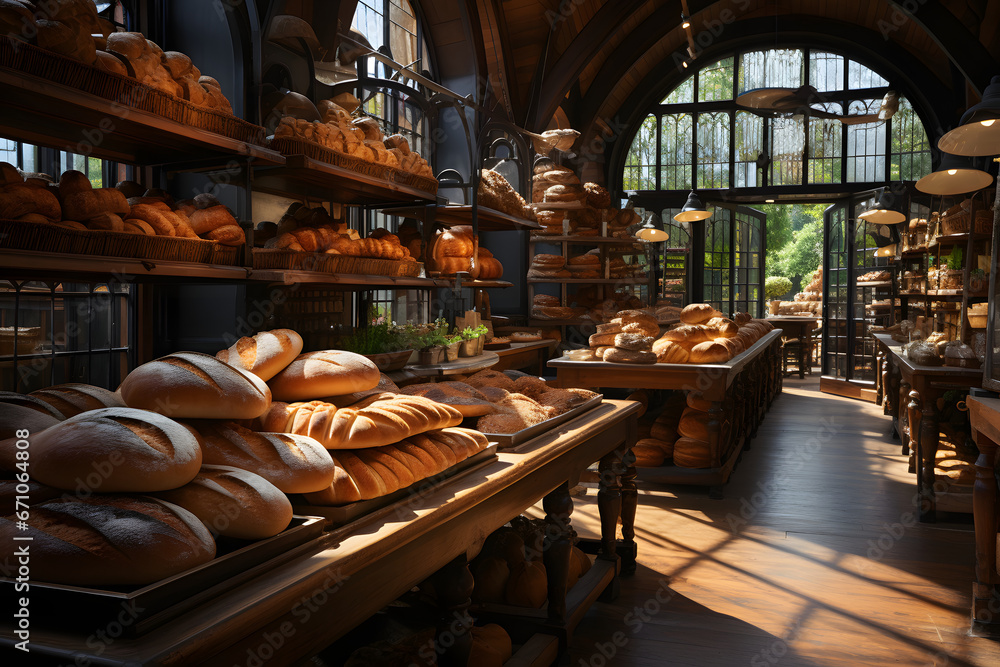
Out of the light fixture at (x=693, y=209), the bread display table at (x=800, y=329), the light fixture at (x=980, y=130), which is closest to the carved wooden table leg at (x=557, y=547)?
the light fixture at (x=980, y=130)

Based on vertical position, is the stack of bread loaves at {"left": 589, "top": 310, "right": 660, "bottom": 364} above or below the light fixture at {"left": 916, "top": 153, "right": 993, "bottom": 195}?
below

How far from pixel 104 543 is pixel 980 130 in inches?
141

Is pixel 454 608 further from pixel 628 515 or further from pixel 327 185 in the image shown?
pixel 327 185

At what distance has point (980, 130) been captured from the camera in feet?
10.3

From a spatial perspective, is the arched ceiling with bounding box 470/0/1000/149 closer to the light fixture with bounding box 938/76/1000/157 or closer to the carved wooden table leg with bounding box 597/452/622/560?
the light fixture with bounding box 938/76/1000/157

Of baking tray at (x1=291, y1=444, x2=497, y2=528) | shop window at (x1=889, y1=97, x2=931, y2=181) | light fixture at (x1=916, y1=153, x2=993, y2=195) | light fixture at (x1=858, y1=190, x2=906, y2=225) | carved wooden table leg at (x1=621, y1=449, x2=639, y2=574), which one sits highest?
shop window at (x1=889, y1=97, x2=931, y2=181)

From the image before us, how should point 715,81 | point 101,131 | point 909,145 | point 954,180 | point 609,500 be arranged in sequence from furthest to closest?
point 715,81, point 909,145, point 954,180, point 609,500, point 101,131

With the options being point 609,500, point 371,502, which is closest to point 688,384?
point 609,500

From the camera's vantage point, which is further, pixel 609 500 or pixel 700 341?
pixel 700 341

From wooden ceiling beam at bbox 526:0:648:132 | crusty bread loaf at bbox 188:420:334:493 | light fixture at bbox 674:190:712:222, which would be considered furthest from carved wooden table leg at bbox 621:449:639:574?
light fixture at bbox 674:190:712:222

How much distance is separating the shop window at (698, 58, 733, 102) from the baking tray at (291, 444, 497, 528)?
32.4 feet

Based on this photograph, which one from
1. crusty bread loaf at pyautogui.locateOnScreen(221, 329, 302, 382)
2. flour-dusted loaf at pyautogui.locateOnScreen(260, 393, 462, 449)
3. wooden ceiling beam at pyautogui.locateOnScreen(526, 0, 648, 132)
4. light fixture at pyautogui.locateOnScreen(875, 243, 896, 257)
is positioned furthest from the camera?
light fixture at pyautogui.locateOnScreen(875, 243, 896, 257)

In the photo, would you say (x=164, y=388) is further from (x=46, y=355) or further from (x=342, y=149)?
(x=342, y=149)

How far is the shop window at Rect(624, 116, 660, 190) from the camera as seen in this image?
1049 cm
